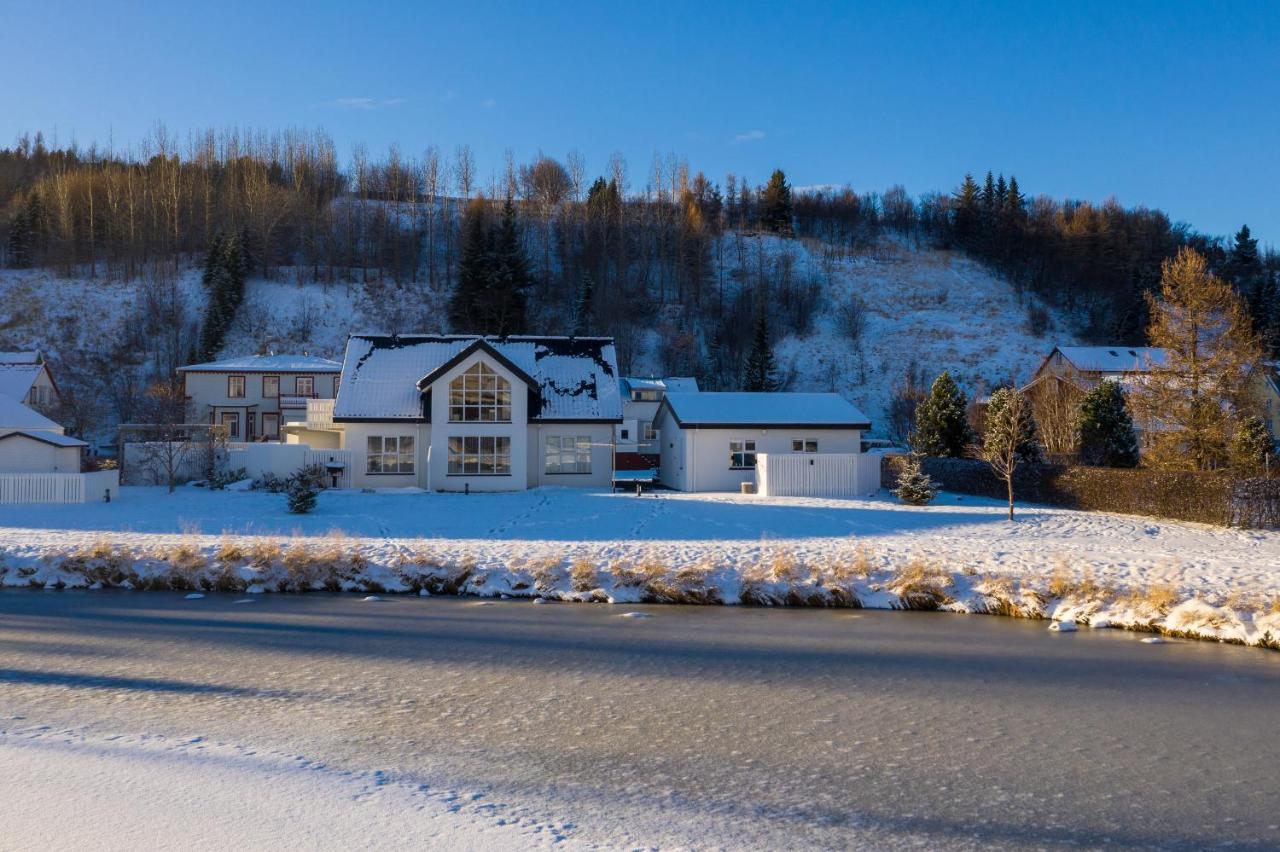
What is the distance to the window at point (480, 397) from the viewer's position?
1344 inches

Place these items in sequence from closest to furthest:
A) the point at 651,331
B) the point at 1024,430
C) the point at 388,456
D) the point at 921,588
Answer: the point at 921,588, the point at 1024,430, the point at 388,456, the point at 651,331

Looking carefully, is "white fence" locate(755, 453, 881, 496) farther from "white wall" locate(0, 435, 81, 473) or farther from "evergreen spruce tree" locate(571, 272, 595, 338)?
"evergreen spruce tree" locate(571, 272, 595, 338)

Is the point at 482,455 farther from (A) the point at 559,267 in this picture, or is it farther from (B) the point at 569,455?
(A) the point at 559,267

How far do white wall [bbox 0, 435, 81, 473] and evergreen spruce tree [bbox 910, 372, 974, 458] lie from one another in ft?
102

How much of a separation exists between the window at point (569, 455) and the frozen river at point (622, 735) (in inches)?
832

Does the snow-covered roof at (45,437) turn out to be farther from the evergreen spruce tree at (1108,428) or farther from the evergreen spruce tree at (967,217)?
the evergreen spruce tree at (967,217)

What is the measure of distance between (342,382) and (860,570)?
25.0m

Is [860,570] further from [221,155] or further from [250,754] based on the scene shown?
[221,155]

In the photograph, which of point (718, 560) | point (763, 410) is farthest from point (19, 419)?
point (718, 560)

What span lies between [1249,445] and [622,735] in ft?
81.8

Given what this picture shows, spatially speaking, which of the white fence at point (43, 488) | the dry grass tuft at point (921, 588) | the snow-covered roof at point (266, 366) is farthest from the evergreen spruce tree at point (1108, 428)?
the snow-covered roof at point (266, 366)

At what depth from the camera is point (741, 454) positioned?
33.9 meters

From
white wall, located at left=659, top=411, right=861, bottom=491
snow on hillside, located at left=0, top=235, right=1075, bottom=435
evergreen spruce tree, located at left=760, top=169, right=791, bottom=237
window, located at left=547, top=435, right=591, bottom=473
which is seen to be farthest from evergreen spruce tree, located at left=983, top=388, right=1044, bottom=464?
evergreen spruce tree, located at left=760, top=169, right=791, bottom=237

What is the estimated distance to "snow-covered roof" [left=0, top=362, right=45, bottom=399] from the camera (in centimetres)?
5106
